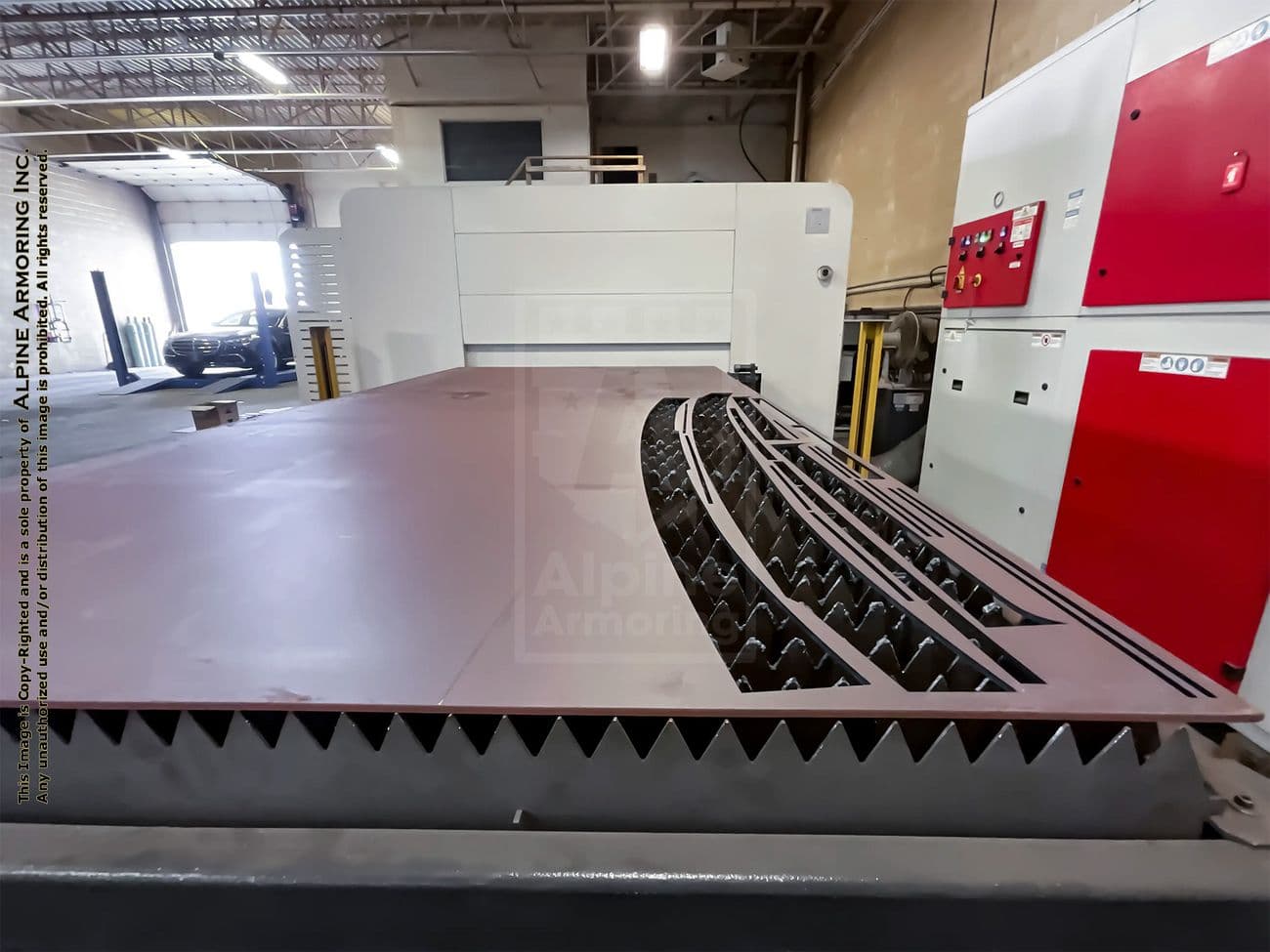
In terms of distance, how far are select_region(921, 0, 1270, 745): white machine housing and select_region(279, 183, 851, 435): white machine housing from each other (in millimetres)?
568

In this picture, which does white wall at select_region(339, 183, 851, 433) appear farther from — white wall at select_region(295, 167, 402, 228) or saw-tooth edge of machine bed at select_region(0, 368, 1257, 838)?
white wall at select_region(295, 167, 402, 228)

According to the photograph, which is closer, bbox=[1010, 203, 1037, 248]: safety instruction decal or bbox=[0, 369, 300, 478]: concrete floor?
bbox=[1010, 203, 1037, 248]: safety instruction decal

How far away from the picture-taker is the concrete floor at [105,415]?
3.53 m

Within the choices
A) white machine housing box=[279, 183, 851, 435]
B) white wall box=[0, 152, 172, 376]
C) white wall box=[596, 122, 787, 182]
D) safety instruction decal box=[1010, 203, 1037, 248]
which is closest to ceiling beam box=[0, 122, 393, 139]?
white wall box=[0, 152, 172, 376]

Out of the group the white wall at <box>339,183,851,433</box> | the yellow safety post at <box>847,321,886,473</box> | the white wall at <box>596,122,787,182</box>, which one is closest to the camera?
the white wall at <box>339,183,851,433</box>

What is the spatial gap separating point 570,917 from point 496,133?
615 centimetres

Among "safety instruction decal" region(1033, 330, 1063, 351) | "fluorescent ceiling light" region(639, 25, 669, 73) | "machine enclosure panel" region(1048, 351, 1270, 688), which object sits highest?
"fluorescent ceiling light" region(639, 25, 669, 73)

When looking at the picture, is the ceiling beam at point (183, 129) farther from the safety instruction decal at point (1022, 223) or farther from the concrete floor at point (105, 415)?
the safety instruction decal at point (1022, 223)

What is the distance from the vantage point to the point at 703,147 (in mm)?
6336

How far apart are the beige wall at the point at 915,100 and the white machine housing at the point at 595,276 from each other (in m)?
1.19

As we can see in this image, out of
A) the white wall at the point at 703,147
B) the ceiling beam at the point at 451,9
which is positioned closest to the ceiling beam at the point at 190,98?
the ceiling beam at the point at 451,9

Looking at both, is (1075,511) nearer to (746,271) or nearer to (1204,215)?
(1204,215)

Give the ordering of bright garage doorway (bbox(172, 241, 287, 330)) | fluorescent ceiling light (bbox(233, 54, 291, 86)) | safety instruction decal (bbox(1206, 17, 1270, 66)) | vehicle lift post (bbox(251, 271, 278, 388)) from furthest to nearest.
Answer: bright garage doorway (bbox(172, 241, 287, 330)) < vehicle lift post (bbox(251, 271, 278, 388)) < fluorescent ceiling light (bbox(233, 54, 291, 86)) < safety instruction decal (bbox(1206, 17, 1270, 66))

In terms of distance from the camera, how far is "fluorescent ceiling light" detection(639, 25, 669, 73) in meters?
3.76
